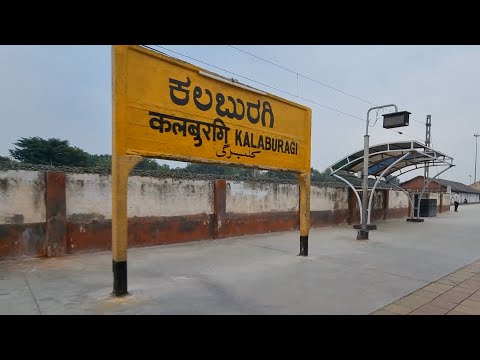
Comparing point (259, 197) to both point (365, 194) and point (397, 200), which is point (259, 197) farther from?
point (397, 200)

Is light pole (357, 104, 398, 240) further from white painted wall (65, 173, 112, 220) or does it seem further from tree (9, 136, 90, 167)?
tree (9, 136, 90, 167)

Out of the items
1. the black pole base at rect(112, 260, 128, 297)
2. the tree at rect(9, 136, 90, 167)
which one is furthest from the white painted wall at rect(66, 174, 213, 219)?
the tree at rect(9, 136, 90, 167)

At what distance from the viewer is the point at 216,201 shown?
31.2ft

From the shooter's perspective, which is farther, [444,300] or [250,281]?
[250,281]

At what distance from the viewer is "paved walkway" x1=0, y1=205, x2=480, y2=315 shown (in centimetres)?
406

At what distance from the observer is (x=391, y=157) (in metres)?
13.8

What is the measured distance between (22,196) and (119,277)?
351 cm

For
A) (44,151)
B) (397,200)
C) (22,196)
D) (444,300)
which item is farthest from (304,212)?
(44,151)

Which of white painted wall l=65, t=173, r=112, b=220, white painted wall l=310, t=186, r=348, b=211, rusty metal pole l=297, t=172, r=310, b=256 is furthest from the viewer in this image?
white painted wall l=310, t=186, r=348, b=211

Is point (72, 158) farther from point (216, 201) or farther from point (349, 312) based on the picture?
point (349, 312)

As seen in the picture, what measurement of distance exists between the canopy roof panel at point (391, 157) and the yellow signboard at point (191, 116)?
6.62 m

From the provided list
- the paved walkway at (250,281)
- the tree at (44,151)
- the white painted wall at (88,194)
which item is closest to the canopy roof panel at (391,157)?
the paved walkway at (250,281)

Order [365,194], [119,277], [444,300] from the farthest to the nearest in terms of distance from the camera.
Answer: [365,194]
[444,300]
[119,277]

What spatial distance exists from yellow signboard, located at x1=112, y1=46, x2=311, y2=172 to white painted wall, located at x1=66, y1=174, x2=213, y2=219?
313 cm
